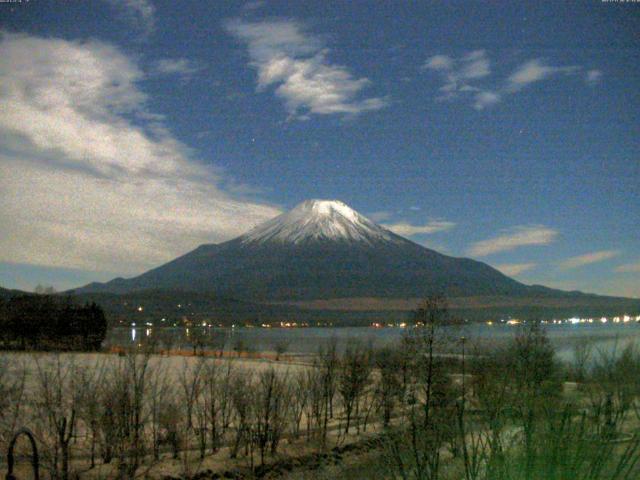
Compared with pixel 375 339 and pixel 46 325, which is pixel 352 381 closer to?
pixel 46 325

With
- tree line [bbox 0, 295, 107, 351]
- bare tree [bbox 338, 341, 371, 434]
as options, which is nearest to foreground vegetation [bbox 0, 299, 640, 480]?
bare tree [bbox 338, 341, 371, 434]

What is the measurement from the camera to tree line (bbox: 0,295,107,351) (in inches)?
1937

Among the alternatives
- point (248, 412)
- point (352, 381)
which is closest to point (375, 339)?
point (352, 381)

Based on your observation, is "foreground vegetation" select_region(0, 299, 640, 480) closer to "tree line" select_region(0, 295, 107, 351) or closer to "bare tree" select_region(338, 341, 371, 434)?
"bare tree" select_region(338, 341, 371, 434)

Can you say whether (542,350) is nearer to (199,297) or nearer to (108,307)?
(108,307)

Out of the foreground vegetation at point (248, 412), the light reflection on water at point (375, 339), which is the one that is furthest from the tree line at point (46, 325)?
the foreground vegetation at point (248, 412)

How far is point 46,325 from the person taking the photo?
5191 centimetres

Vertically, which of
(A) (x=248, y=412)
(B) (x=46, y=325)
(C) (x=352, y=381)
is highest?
(B) (x=46, y=325)

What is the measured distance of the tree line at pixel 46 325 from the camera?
49.2 meters

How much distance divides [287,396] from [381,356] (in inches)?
535

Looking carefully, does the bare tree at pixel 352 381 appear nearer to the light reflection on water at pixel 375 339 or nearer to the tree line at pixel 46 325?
the light reflection on water at pixel 375 339

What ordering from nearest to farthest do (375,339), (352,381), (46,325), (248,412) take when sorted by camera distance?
1. (248,412)
2. (352,381)
3. (46,325)
4. (375,339)

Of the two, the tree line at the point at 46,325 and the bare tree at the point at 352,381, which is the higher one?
the tree line at the point at 46,325

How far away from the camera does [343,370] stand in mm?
29219
